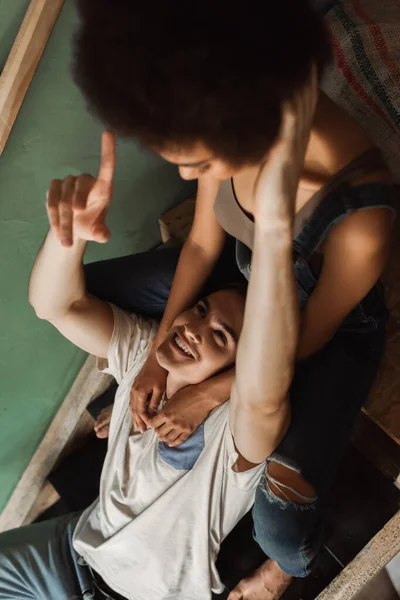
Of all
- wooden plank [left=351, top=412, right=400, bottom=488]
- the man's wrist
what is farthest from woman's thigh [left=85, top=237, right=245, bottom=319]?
wooden plank [left=351, top=412, right=400, bottom=488]

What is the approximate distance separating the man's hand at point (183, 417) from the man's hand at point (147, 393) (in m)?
0.06

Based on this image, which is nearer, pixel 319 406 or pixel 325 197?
pixel 325 197

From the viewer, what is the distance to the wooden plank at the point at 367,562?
3.91ft

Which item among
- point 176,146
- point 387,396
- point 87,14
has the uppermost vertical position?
point 87,14

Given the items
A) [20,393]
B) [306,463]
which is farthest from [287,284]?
[20,393]

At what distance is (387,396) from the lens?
3.80ft

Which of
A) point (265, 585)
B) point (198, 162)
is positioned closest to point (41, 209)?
point (198, 162)

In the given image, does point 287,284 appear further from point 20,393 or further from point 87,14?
point 20,393

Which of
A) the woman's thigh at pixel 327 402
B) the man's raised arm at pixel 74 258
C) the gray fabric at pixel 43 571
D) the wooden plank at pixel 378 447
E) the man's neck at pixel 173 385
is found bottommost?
the wooden plank at pixel 378 447

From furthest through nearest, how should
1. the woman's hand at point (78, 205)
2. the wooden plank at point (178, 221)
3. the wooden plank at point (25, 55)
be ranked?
1. the wooden plank at point (178, 221)
2. the wooden plank at point (25, 55)
3. the woman's hand at point (78, 205)

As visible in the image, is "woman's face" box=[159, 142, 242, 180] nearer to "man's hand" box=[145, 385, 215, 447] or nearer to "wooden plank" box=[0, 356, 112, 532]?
"man's hand" box=[145, 385, 215, 447]

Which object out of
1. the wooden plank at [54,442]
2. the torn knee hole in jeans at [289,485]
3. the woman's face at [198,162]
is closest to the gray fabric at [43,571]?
the wooden plank at [54,442]

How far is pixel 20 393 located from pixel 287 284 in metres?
1.05

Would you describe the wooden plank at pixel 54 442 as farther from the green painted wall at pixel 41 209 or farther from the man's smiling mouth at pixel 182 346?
the man's smiling mouth at pixel 182 346
